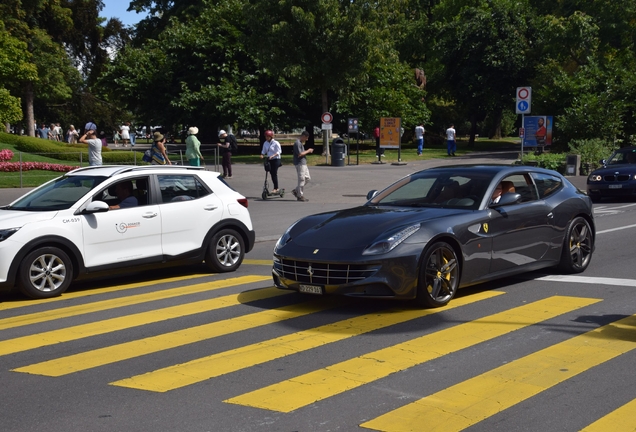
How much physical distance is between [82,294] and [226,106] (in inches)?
1379

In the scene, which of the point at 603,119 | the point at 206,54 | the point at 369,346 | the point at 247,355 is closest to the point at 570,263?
the point at 369,346

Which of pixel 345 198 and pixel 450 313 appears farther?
pixel 345 198

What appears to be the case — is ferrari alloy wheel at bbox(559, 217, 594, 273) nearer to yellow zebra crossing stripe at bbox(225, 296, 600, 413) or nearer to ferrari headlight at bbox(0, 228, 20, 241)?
yellow zebra crossing stripe at bbox(225, 296, 600, 413)

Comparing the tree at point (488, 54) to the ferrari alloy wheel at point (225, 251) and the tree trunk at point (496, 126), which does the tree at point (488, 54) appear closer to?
the tree trunk at point (496, 126)

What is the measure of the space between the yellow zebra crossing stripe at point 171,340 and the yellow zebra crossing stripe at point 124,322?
62cm

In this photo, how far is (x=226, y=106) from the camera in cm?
4466

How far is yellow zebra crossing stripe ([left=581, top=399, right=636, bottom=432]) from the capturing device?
4.98 metres

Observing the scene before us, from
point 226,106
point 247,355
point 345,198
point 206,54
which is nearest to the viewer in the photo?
point 247,355

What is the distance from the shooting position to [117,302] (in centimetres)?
965

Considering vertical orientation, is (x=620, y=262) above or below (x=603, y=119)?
below

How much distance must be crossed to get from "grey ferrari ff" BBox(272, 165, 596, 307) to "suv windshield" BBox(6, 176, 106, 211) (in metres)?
2.93

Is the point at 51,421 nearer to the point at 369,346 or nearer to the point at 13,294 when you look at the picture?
the point at 369,346

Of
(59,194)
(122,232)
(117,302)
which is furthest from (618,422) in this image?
(59,194)

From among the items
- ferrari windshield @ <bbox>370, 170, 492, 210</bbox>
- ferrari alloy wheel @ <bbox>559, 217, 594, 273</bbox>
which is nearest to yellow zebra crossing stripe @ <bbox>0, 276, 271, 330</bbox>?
ferrari windshield @ <bbox>370, 170, 492, 210</bbox>
